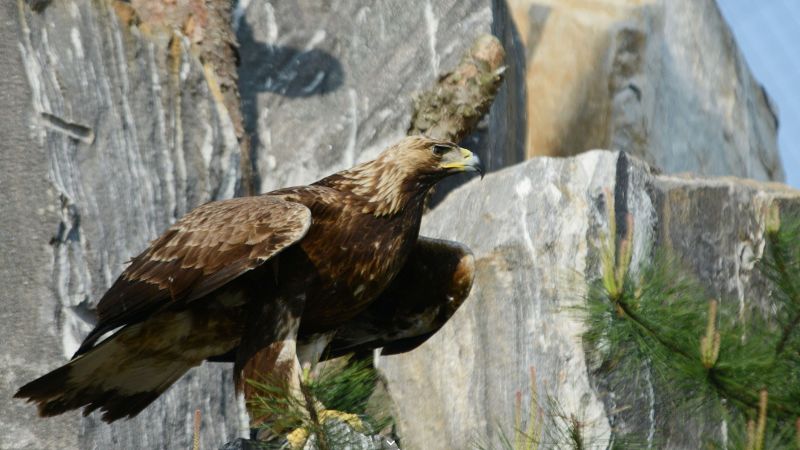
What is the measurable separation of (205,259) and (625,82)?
608cm

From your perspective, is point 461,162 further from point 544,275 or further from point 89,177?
point 89,177

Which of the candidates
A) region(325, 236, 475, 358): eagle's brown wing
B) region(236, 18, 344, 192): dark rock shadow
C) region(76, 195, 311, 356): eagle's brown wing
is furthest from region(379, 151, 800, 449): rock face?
region(236, 18, 344, 192): dark rock shadow

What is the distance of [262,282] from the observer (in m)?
5.93

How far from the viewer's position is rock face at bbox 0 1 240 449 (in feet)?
23.7

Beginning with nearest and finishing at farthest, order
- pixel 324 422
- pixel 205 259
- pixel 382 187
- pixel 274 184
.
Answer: pixel 324 422 < pixel 205 259 < pixel 382 187 < pixel 274 184

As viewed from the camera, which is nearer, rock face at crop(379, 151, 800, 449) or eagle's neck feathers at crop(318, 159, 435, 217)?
eagle's neck feathers at crop(318, 159, 435, 217)

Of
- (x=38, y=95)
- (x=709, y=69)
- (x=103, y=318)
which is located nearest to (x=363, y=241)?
(x=103, y=318)

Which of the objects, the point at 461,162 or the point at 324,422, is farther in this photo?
the point at 461,162

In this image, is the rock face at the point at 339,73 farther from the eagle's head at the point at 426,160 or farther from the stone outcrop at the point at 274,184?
the eagle's head at the point at 426,160

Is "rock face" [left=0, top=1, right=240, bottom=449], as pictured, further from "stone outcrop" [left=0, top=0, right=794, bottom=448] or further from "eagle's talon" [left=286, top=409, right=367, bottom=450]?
"eagle's talon" [left=286, top=409, right=367, bottom=450]

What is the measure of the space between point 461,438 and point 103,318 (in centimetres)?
213

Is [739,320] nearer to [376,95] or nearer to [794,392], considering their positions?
[794,392]

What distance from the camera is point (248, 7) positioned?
30.5 ft

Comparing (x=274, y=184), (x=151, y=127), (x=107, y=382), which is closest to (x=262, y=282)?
(x=107, y=382)
